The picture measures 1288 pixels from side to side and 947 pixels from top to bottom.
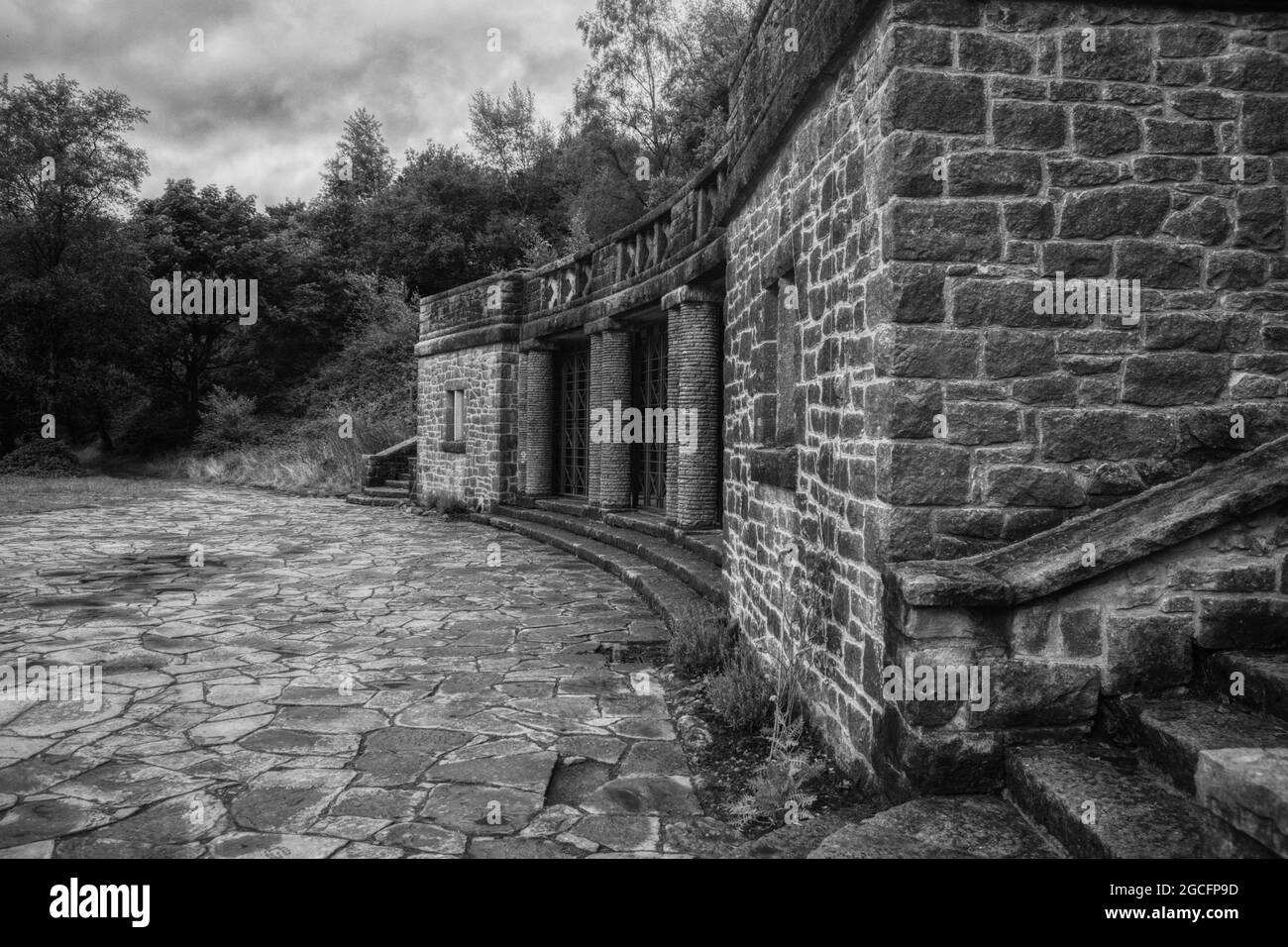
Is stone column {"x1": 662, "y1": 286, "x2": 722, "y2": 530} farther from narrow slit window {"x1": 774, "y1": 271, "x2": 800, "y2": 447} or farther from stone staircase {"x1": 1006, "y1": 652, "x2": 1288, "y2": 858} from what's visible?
stone staircase {"x1": 1006, "y1": 652, "x2": 1288, "y2": 858}

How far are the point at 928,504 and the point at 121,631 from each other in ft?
19.2

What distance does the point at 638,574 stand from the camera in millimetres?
8344

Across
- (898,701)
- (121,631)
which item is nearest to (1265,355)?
(898,701)

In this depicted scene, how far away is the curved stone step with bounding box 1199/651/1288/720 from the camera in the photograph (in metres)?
2.99

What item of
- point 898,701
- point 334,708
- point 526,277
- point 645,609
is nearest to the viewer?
point 898,701

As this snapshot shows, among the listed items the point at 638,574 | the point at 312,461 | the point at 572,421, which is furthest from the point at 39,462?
the point at 638,574

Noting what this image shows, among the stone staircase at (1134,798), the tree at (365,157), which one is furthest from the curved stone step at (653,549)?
the tree at (365,157)

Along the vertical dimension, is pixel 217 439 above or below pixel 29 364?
below

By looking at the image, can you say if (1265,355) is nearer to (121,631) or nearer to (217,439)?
(121,631)

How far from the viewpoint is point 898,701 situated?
3.27 m

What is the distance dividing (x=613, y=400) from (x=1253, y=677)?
842cm
